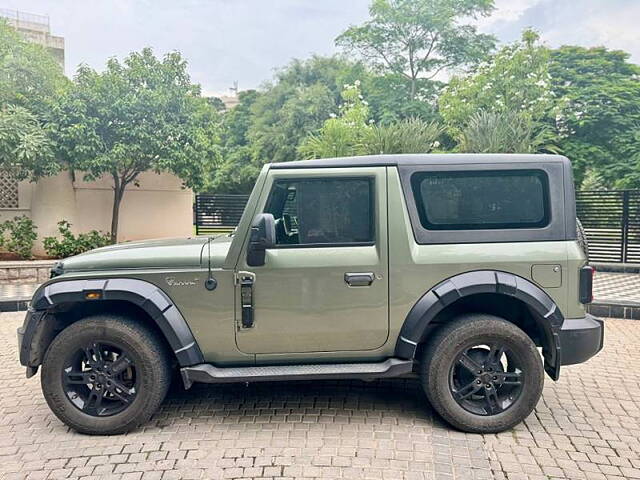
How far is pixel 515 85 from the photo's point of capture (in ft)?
50.5

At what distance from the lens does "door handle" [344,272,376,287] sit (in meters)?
3.29

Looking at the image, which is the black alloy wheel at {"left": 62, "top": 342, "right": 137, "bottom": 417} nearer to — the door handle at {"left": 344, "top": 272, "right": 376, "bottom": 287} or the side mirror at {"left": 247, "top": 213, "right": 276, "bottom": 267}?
the side mirror at {"left": 247, "top": 213, "right": 276, "bottom": 267}

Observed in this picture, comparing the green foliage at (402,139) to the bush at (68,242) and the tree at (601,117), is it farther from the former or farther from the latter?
the tree at (601,117)

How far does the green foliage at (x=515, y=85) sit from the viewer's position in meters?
15.2

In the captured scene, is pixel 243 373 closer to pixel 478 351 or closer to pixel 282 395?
pixel 282 395

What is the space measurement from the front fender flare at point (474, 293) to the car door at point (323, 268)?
0.19 metres

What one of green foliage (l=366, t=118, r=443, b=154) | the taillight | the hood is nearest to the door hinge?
the hood

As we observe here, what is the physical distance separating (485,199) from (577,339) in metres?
1.15

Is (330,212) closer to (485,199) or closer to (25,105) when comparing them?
(485,199)

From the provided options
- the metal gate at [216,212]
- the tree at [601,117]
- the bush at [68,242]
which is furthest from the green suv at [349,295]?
the tree at [601,117]

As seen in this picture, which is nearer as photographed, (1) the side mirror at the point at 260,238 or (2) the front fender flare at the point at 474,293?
(1) the side mirror at the point at 260,238

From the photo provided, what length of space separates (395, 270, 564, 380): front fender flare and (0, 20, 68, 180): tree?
824 centimetres

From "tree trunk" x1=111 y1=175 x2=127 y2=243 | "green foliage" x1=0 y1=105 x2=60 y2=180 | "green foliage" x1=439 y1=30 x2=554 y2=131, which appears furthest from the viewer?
"green foliage" x1=439 y1=30 x2=554 y2=131

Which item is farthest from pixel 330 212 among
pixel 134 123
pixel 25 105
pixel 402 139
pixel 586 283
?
pixel 25 105
